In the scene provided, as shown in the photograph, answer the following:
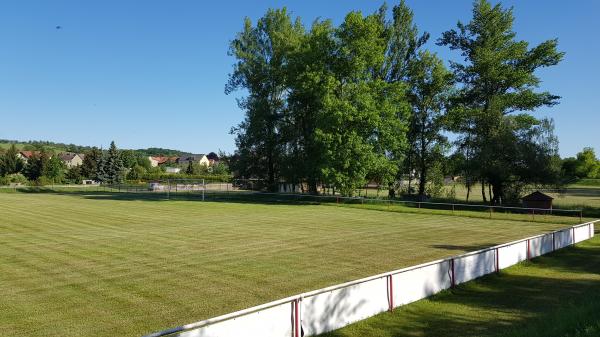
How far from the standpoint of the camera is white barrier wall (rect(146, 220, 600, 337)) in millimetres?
8188

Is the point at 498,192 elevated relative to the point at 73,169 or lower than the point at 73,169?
lower

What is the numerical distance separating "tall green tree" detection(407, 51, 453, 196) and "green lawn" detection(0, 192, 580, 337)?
71.7ft

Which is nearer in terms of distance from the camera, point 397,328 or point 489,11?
point 397,328

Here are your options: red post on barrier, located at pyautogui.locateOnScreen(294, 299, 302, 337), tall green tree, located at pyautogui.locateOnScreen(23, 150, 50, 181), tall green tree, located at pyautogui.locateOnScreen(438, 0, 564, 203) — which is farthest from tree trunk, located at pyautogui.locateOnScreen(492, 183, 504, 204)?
tall green tree, located at pyautogui.locateOnScreen(23, 150, 50, 181)

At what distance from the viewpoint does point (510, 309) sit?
1237 cm

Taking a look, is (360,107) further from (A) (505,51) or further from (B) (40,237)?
Answer: (B) (40,237)

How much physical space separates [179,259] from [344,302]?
9709mm

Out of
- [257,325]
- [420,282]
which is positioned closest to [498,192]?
[420,282]

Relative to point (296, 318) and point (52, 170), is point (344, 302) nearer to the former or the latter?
point (296, 318)

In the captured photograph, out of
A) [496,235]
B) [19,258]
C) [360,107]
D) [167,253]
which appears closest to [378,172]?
[360,107]

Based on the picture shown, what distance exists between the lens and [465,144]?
49562 mm

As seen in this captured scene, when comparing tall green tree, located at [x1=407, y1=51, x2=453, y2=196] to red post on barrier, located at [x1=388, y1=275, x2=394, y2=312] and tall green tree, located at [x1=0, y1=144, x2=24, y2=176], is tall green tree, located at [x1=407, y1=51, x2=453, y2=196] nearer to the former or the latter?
red post on barrier, located at [x1=388, y1=275, x2=394, y2=312]

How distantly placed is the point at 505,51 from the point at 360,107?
1655cm

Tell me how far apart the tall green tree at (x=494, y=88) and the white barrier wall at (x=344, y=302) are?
32287 mm
